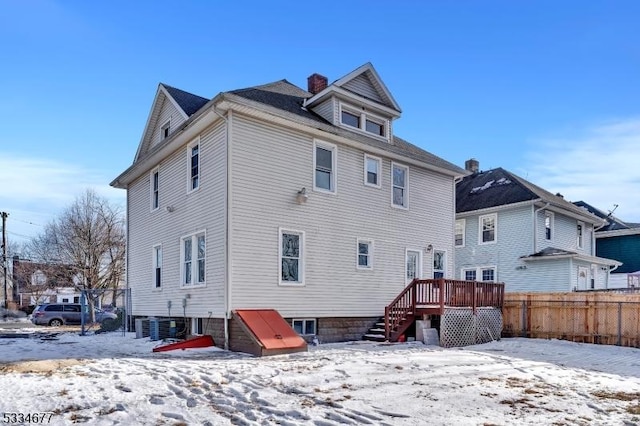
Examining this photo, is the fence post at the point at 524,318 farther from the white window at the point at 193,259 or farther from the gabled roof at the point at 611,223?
the gabled roof at the point at 611,223

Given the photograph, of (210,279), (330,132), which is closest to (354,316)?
(210,279)

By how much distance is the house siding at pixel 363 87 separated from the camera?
51.0 ft

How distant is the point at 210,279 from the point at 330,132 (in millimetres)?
5326

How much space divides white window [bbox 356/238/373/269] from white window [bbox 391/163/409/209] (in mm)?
1836

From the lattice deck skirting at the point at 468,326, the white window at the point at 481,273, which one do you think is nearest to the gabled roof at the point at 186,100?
the lattice deck skirting at the point at 468,326

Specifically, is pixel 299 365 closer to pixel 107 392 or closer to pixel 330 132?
pixel 107 392

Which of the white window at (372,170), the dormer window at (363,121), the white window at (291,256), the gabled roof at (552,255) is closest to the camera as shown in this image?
the white window at (291,256)

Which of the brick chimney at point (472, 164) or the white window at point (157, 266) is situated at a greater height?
the brick chimney at point (472, 164)

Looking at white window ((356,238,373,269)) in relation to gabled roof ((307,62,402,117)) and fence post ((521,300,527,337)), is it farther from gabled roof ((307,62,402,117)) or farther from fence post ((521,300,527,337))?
fence post ((521,300,527,337))

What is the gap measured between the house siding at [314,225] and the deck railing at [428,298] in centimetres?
99

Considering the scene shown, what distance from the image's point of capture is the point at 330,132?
45.5 ft

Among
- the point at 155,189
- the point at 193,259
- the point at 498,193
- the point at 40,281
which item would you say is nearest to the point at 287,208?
the point at 193,259

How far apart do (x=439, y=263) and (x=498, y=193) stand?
8.92m

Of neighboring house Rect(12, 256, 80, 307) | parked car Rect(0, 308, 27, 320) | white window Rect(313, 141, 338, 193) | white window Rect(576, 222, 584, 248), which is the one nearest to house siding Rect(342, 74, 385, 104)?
white window Rect(313, 141, 338, 193)
